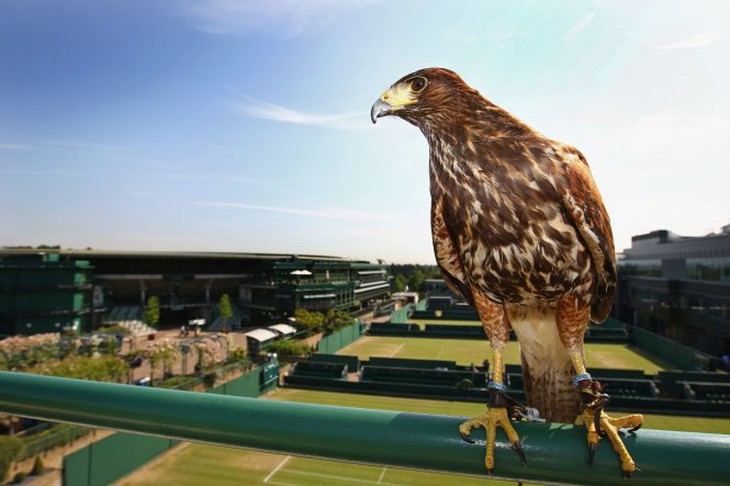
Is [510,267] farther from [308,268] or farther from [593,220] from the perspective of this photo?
[308,268]

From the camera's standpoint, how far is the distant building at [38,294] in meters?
38.2

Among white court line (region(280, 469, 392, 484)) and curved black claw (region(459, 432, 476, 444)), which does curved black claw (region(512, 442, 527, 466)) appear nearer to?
curved black claw (region(459, 432, 476, 444))

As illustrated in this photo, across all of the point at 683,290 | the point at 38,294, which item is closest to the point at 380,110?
the point at 683,290

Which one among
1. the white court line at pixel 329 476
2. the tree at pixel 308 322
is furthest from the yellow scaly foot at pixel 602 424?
the tree at pixel 308 322

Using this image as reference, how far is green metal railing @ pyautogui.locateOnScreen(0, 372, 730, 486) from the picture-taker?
1.28 metres

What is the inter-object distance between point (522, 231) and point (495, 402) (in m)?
0.79

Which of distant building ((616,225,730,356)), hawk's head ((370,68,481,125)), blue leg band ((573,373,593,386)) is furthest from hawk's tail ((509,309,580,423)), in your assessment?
distant building ((616,225,730,356))

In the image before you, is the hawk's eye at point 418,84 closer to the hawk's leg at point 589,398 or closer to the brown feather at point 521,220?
the brown feather at point 521,220

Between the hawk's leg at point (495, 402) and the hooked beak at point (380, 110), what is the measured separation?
113 centimetres

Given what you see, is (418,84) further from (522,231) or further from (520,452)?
(520,452)

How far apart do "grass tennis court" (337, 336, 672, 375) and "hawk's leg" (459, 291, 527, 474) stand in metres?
28.8

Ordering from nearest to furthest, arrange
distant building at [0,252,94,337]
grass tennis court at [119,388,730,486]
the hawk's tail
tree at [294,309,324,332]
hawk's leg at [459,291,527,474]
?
hawk's leg at [459,291,527,474] < the hawk's tail < grass tennis court at [119,388,730,486] < distant building at [0,252,94,337] < tree at [294,309,324,332]

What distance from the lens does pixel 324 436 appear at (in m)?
1.42

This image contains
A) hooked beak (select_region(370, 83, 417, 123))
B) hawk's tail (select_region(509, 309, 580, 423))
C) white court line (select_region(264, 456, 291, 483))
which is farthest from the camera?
white court line (select_region(264, 456, 291, 483))
